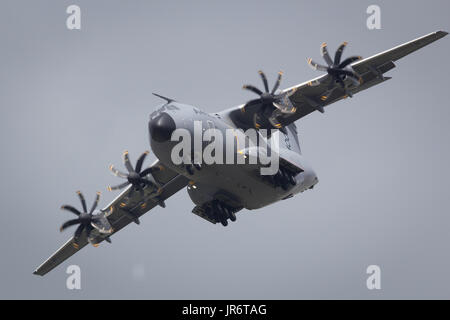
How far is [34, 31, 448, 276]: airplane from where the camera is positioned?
28898 mm

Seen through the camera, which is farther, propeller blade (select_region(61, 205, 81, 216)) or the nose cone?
propeller blade (select_region(61, 205, 81, 216))

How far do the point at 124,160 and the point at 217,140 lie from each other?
5136 millimetres

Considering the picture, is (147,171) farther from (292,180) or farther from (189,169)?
(292,180)

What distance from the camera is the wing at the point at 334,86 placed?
29.6 meters

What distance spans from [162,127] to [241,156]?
149 inches

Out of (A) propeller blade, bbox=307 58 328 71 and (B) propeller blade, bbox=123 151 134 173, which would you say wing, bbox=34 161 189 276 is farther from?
(A) propeller blade, bbox=307 58 328 71

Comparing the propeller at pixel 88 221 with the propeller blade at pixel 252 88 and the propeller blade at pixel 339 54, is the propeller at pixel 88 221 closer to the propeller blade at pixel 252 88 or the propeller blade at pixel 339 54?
the propeller blade at pixel 252 88

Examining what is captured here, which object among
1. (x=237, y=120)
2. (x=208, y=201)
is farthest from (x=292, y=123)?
(x=208, y=201)

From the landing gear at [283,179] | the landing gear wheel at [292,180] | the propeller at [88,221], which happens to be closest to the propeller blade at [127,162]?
the propeller at [88,221]

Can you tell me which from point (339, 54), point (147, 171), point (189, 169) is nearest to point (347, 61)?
point (339, 54)

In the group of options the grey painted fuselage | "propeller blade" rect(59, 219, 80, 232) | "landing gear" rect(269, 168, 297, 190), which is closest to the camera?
the grey painted fuselage

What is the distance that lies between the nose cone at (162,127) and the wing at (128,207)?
4553 millimetres

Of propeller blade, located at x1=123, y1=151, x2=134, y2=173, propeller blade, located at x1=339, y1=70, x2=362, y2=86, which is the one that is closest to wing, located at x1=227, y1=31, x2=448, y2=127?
propeller blade, located at x1=339, y1=70, x2=362, y2=86

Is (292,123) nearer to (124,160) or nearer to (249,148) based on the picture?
(249,148)
